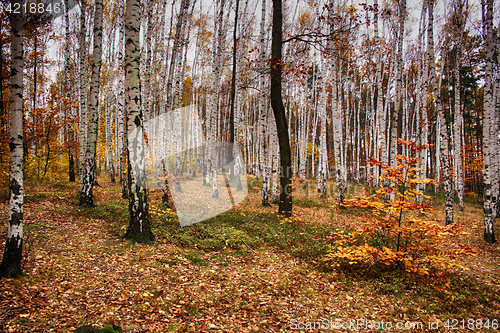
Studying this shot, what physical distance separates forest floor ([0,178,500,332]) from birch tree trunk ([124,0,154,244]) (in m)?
0.64

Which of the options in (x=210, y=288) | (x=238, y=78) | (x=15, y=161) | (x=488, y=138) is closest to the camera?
(x=15, y=161)

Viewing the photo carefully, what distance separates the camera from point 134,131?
573cm

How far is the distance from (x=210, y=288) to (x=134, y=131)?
403cm

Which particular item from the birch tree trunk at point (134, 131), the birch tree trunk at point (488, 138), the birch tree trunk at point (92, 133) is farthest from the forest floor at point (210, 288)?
the birch tree trunk at point (92, 133)

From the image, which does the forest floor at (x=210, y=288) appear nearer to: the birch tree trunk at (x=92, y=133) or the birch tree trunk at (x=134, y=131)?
the birch tree trunk at (x=134, y=131)

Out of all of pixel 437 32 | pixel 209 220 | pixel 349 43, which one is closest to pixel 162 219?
pixel 209 220

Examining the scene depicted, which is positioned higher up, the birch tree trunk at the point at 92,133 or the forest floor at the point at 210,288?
the birch tree trunk at the point at 92,133

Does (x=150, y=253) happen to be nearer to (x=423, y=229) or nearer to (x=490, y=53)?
(x=423, y=229)

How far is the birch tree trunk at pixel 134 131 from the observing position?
573cm

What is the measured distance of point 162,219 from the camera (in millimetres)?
7988

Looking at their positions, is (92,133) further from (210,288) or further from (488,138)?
(488,138)

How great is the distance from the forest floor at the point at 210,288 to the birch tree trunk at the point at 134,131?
64 cm

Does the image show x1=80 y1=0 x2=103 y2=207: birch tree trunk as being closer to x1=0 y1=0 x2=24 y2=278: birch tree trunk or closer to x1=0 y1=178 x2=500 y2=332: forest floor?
x1=0 y1=178 x2=500 y2=332: forest floor

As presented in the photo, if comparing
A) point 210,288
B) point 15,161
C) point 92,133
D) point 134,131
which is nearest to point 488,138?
point 210,288
